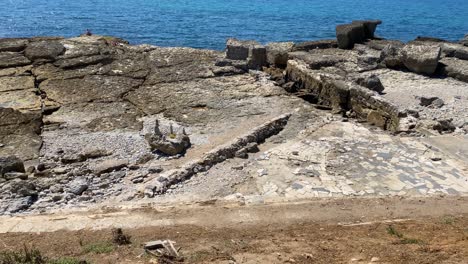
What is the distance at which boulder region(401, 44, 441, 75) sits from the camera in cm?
1769

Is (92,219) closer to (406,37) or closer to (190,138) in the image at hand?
(190,138)

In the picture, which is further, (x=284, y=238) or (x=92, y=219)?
(x=92, y=219)

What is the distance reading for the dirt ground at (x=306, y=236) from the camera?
6.67 meters

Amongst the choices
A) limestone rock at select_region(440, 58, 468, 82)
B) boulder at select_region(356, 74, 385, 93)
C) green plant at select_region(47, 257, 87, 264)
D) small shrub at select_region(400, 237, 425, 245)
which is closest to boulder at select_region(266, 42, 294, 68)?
boulder at select_region(356, 74, 385, 93)

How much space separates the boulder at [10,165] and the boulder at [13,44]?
11.5 metres

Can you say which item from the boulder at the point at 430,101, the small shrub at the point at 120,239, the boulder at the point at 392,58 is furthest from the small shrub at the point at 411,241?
the boulder at the point at 392,58

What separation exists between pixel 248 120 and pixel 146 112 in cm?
339

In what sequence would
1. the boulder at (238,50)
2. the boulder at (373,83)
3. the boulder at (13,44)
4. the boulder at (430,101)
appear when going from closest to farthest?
the boulder at (430,101) < the boulder at (373,83) < the boulder at (238,50) < the boulder at (13,44)

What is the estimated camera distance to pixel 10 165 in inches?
420

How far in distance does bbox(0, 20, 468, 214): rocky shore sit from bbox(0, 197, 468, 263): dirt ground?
0.78m

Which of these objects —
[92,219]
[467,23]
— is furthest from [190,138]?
[467,23]

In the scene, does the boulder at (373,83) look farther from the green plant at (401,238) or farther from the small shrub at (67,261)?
the small shrub at (67,261)

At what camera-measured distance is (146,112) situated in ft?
48.9

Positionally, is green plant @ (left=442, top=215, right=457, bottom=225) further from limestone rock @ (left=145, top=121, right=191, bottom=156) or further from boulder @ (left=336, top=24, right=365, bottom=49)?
boulder @ (left=336, top=24, right=365, bottom=49)
